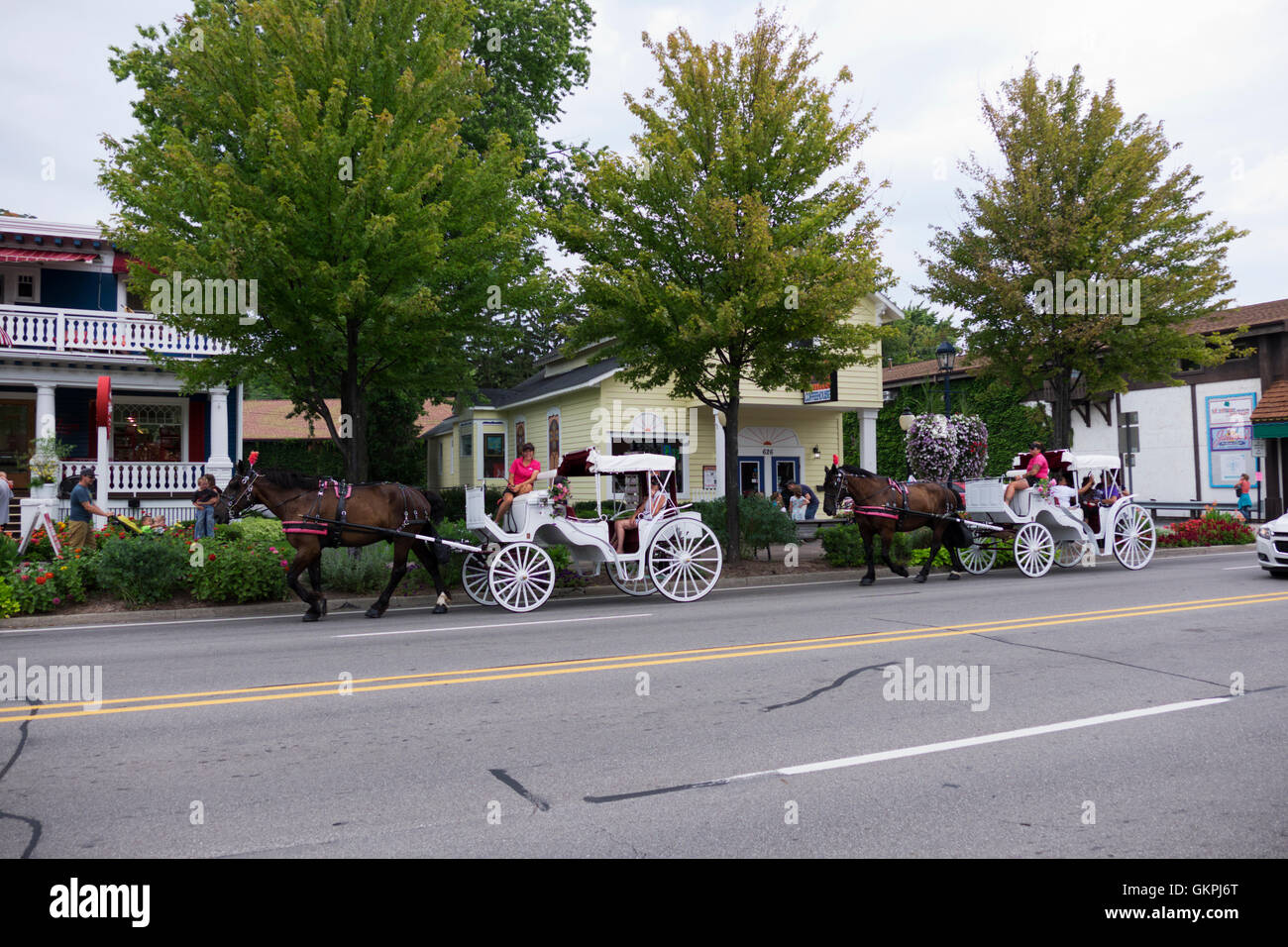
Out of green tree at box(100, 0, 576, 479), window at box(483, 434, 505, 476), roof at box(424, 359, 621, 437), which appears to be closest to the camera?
green tree at box(100, 0, 576, 479)

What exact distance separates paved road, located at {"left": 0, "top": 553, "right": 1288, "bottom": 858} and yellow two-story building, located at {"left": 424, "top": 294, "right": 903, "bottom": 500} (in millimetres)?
16405

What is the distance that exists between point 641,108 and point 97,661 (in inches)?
510

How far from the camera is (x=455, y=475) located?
3672 centimetres

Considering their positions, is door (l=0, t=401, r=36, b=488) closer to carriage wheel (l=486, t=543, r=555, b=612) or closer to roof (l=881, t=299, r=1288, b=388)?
carriage wheel (l=486, t=543, r=555, b=612)

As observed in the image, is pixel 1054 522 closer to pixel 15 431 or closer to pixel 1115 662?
pixel 1115 662

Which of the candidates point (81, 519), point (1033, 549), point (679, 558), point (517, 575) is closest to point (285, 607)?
point (517, 575)

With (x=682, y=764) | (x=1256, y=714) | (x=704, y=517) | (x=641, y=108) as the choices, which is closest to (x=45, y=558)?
(x=704, y=517)

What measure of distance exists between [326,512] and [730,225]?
830 cm

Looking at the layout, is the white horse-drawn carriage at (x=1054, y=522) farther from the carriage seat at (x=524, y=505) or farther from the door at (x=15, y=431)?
the door at (x=15, y=431)

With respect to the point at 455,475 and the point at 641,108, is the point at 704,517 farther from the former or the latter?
the point at 455,475

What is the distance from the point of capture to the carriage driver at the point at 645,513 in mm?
13516

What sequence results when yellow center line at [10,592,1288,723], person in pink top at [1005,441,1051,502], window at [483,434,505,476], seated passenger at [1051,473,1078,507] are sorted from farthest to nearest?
window at [483,434,505,476] < seated passenger at [1051,473,1078,507] < person in pink top at [1005,441,1051,502] < yellow center line at [10,592,1288,723]

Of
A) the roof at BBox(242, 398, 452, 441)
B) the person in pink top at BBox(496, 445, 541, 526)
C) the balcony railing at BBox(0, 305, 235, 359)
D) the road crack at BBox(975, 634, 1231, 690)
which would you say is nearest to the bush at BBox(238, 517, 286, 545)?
the person in pink top at BBox(496, 445, 541, 526)

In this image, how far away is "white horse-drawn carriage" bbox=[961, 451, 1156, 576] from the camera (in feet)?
54.6
